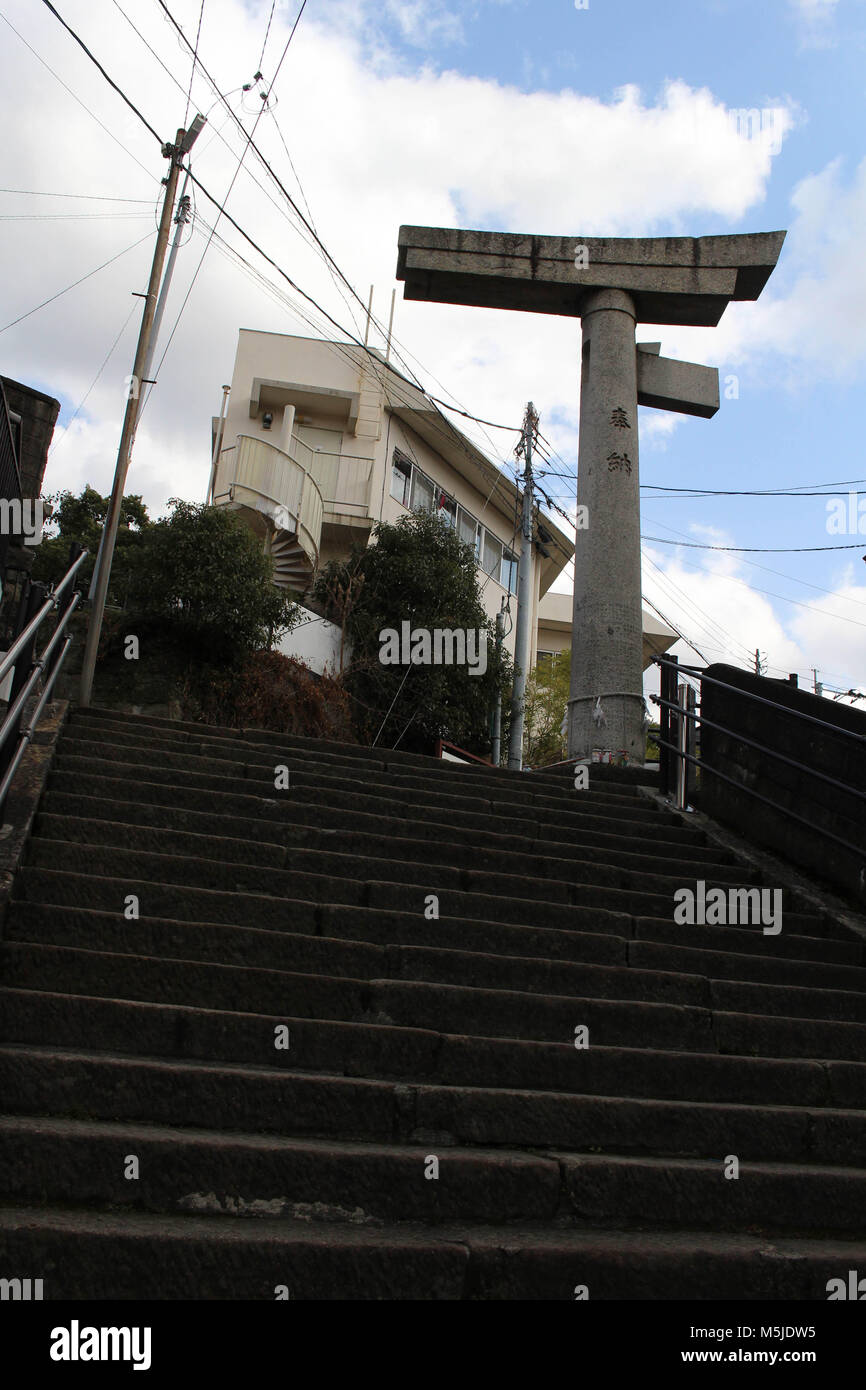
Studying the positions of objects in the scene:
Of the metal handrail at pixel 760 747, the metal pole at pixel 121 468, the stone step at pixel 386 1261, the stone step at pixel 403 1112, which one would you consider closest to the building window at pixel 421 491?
the metal pole at pixel 121 468

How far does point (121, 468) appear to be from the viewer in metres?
7.88

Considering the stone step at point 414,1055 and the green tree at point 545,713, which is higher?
the green tree at point 545,713

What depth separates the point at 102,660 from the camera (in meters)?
11.1

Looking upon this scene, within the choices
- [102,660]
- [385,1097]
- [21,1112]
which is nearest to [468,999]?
[385,1097]

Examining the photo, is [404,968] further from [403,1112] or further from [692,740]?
[692,740]

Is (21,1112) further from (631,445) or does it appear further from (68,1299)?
(631,445)

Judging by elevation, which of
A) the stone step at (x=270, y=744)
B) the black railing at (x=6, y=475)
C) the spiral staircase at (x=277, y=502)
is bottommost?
the stone step at (x=270, y=744)

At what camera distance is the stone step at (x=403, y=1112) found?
2.98m

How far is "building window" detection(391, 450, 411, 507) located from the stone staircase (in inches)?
560

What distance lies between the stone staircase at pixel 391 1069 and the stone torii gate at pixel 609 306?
472cm

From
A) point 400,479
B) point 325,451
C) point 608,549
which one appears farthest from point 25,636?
point 400,479

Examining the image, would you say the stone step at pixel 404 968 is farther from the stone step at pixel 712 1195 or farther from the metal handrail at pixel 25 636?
the stone step at pixel 712 1195

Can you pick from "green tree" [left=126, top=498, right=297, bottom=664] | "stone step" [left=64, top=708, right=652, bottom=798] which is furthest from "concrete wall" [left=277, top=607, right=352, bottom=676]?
"stone step" [left=64, top=708, right=652, bottom=798]

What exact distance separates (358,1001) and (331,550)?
610 inches
